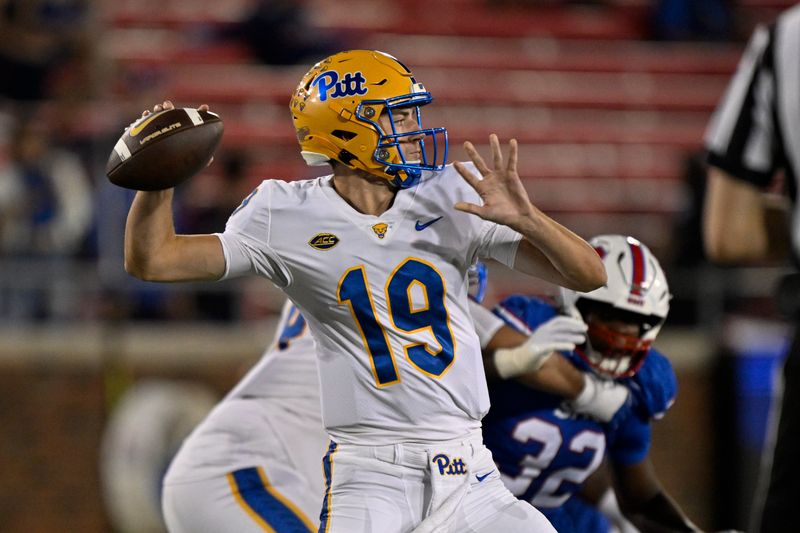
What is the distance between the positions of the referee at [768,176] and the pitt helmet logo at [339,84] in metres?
0.96

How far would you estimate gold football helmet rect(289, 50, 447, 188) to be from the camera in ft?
10.3

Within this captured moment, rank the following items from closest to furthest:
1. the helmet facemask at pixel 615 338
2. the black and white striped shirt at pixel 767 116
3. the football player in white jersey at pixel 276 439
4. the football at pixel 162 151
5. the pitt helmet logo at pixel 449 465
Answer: the black and white striped shirt at pixel 767 116
the football at pixel 162 151
the pitt helmet logo at pixel 449 465
the football player in white jersey at pixel 276 439
the helmet facemask at pixel 615 338

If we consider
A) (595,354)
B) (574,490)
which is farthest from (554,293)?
(574,490)

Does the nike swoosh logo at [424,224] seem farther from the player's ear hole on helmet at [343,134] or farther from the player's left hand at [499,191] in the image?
the player's ear hole on helmet at [343,134]

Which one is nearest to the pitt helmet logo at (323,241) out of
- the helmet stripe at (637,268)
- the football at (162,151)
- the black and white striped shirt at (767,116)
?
the football at (162,151)

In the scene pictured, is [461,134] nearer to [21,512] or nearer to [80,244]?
[80,244]

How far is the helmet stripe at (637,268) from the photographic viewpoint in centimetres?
373

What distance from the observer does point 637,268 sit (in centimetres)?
378

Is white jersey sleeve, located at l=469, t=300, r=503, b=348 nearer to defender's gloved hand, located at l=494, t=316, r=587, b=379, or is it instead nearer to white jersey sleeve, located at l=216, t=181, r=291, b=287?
defender's gloved hand, located at l=494, t=316, r=587, b=379

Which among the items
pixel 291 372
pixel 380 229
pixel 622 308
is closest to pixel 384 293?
pixel 380 229

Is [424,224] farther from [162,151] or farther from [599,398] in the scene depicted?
[599,398]

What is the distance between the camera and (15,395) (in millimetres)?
7207

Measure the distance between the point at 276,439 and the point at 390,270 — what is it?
913mm

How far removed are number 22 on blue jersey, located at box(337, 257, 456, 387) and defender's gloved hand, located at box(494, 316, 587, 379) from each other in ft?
1.56
